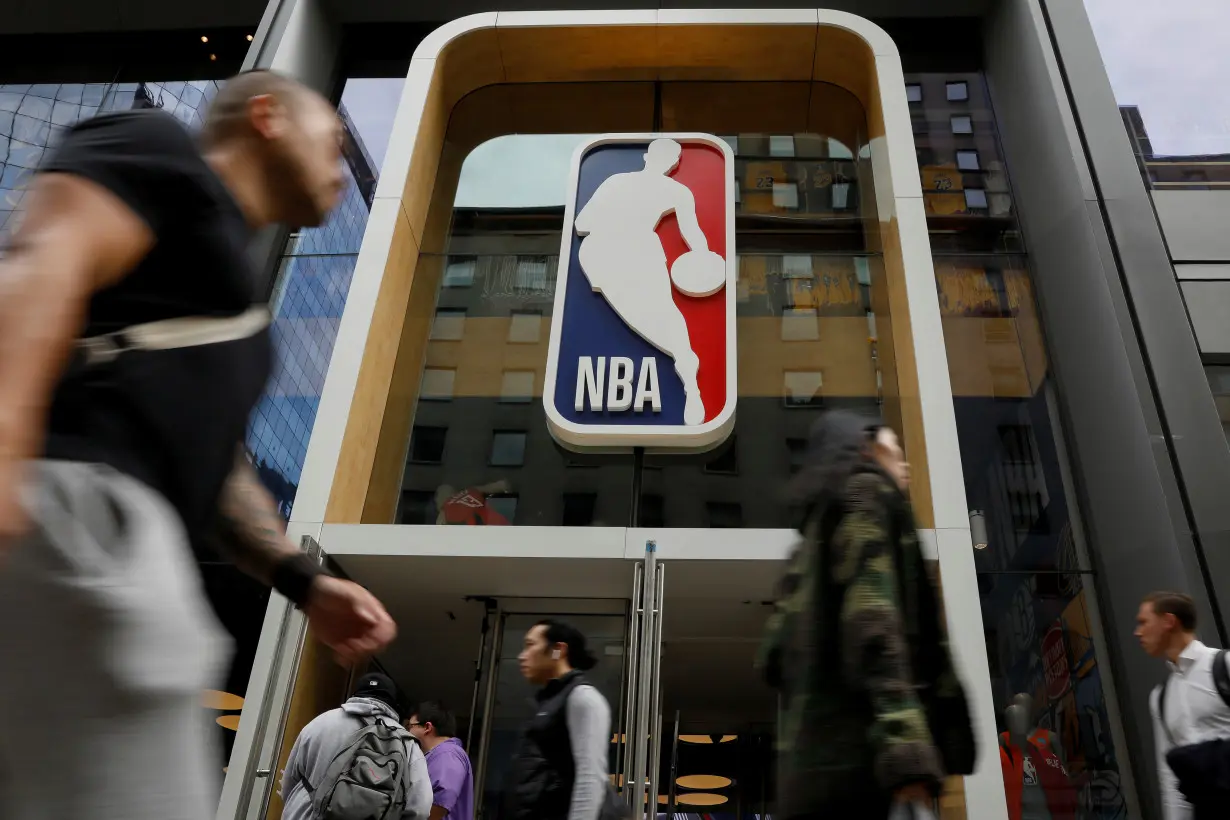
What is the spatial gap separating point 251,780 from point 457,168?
22.2 ft

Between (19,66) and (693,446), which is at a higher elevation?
(19,66)

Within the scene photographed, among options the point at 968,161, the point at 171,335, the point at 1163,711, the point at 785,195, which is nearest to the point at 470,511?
the point at 785,195

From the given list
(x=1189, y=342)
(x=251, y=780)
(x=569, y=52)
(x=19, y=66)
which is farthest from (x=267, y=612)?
(x=19, y=66)

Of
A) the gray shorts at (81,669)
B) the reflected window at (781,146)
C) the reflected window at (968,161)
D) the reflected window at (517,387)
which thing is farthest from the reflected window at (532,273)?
the gray shorts at (81,669)

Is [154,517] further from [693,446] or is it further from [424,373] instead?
[424,373]

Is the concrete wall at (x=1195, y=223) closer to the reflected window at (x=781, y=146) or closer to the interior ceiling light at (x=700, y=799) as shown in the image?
the reflected window at (x=781, y=146)

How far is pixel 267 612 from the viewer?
23.9ft

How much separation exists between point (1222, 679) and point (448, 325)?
24.3 ft

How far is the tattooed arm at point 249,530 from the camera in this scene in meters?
1.50

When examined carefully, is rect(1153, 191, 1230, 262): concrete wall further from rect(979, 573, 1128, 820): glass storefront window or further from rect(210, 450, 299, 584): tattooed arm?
rect(210, 450, 299, 584): tattooed arm

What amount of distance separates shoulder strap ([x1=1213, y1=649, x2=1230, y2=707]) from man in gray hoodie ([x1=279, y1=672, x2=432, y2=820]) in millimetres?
3675

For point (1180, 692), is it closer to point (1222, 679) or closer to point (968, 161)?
point (1222, 679)

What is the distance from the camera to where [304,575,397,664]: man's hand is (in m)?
1.52

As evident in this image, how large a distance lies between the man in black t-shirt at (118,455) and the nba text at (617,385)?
22.2 ft
